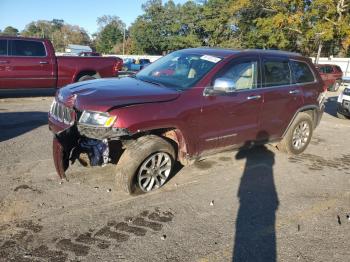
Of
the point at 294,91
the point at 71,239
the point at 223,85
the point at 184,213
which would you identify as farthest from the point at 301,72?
the point at 71,239

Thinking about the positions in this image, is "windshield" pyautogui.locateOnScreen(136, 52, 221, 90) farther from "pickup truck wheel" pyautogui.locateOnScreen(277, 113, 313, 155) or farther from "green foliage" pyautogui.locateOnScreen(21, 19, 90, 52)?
"green foliage" pyautogui.locateOnScreen(21, 19, 90, 52)

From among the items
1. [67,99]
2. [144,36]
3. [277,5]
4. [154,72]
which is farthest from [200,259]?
[144,36]

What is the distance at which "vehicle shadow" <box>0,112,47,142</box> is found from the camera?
697 centimetres

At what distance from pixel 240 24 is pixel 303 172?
44328mm

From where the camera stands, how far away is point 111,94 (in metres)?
4.21

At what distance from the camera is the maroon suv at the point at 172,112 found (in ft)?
13.6

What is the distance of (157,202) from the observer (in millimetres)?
4344

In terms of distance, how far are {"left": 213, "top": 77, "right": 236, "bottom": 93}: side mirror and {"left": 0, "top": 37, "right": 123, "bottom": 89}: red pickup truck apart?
758cm

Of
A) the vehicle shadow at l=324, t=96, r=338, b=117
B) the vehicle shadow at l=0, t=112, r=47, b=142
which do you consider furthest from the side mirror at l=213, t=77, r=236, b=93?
the vehicle shadow at l=324, t=96, r=338, b=117

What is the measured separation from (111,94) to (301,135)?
396 centimetres

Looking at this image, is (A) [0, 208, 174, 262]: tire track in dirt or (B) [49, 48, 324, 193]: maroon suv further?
(B) [49, 48, 324, 193]: maroon suv

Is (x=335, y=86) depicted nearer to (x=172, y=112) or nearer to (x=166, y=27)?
(x=172, y=112)

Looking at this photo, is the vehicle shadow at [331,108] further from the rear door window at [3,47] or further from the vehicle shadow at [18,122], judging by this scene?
the rear door window at [3,47]

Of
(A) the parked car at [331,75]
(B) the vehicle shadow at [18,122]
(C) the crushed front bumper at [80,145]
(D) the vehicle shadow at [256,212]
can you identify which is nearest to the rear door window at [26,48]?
(B) the vehicle shadow at [18,122]
